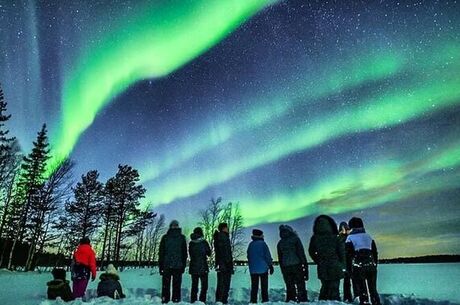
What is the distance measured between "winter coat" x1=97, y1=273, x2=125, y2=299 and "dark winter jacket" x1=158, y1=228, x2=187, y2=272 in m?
1.15

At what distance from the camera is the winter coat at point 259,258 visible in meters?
9.86

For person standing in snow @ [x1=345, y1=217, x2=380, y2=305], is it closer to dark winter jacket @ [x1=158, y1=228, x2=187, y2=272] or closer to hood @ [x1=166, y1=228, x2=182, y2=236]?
dark winter jacket @ [x1=158, y1=228, x2=187, y2=272]

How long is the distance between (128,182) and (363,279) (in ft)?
125

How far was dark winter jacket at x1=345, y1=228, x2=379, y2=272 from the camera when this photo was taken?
8.11 metres

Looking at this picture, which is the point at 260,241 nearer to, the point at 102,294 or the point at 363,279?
the point at 363,279

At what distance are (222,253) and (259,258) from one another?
99 cm

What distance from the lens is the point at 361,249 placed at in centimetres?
817

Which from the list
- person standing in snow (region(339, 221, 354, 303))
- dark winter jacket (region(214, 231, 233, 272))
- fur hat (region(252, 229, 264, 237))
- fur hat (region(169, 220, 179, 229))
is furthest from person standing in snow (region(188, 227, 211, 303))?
person standing in snow (region(339, 221, 354, 303))

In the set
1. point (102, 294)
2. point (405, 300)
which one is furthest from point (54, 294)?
point (405, 300)

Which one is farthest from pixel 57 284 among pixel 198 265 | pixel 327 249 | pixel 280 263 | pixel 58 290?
pixel 327 249

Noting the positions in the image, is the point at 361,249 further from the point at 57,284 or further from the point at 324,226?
the point at 57,284

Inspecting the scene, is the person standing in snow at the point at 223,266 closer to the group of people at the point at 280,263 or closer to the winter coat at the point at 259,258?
the group of people at the point at 280,263

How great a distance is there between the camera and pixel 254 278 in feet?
32.6

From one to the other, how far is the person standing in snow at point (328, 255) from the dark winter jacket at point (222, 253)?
227 cm
